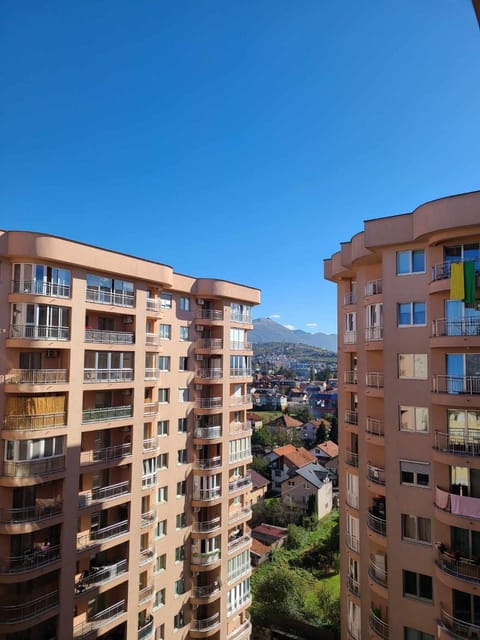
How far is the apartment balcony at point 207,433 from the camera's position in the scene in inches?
1010

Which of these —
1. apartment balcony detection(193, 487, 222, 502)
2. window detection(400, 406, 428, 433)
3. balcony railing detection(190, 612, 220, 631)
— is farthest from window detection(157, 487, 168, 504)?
window detection(400, 406, 428, 433)

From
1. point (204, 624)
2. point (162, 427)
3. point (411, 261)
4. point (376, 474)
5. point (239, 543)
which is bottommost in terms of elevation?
point (204, 624)

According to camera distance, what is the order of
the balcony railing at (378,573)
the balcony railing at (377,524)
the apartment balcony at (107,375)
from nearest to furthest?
the balcony railing at (378,573)
the balcony railing at (377,524)
the apartment balcony at (107,375)

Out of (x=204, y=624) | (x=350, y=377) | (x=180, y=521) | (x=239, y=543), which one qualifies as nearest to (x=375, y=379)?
(x=350, y=377)

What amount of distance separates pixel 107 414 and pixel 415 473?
12.9 m

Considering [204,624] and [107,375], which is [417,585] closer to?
[107,375]

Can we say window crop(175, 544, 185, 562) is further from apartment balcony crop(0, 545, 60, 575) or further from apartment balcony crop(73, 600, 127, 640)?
apartment balcony crop(0, 545, 60, 575)

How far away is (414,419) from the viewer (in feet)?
51.5

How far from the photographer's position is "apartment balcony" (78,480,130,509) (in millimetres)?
18750

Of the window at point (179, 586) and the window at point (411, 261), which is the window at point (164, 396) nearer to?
the window at point (179, 586)

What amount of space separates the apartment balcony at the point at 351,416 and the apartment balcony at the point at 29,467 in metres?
12.2

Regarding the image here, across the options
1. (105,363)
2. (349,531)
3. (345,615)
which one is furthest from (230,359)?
(345,615)

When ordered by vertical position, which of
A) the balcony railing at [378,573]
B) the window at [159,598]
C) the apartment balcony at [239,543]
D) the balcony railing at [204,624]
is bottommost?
the balcony railing at [204,624]

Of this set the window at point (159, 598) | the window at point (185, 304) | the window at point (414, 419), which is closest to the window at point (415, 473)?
the window at point (414, 419)
